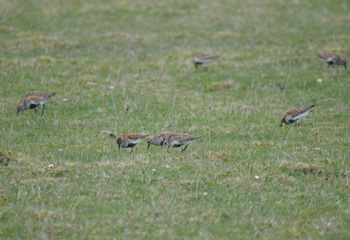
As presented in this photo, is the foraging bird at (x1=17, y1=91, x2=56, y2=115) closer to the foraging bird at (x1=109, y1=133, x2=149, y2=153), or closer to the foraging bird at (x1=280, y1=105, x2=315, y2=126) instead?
the foraging bird at (x1=109, y1=133, x2=149, y2=153)

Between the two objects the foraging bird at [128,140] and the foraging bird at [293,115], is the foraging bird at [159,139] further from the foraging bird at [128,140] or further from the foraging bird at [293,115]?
the foraging bird at [293,115]

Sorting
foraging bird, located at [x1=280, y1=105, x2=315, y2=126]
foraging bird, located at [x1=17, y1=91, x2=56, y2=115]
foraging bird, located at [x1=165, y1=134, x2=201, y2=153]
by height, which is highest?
foraging bird, located at [x1=165, y1=134, x2=201, y2=153]

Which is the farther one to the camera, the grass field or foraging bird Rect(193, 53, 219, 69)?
foraging bird Rect(193, 53, 219, 69)

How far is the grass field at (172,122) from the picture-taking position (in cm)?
839

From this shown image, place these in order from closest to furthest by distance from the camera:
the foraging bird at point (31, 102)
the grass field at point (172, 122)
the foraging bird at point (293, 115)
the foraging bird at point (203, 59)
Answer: the grass field at point (172, 122) < the foraging bird at point (293, 115) < the foraging bird at point (31, 102) < the foraging bird at point (203, 59)

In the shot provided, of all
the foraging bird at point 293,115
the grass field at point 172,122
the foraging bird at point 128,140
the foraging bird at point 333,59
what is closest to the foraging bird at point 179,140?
the grass field at point 172,122

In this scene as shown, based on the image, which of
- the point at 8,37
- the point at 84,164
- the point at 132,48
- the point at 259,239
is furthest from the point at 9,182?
the point at 8,37

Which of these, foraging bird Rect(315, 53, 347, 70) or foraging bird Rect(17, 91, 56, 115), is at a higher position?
foraging bird Rect(17, 91, 56, 115)

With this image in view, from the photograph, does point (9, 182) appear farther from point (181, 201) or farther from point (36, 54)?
point (36, 54)

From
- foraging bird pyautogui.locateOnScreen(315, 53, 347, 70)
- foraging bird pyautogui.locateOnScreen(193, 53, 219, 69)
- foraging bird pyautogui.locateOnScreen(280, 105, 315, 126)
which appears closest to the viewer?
foraging bird pyautogui.locateOnScreen(280, 105, 315, 126)

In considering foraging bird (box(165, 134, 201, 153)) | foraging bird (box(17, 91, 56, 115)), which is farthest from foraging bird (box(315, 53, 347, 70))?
foraging bird (box(17, 91, 56, 115))

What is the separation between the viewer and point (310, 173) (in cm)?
1055

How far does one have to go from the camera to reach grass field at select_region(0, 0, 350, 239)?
330 inches

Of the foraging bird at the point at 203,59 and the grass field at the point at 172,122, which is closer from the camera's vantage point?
the grass field at the point at 172,122
